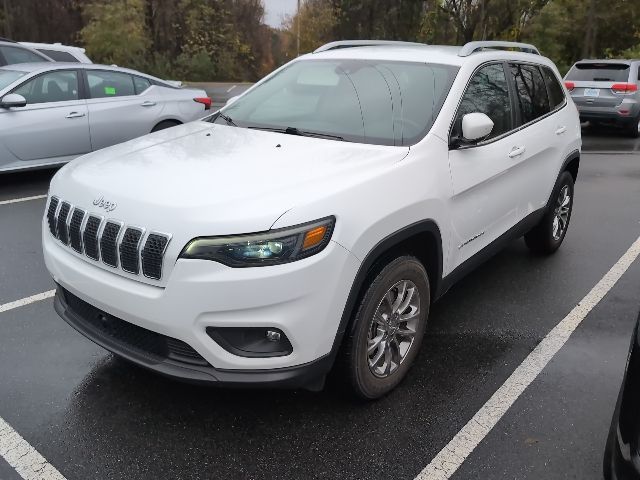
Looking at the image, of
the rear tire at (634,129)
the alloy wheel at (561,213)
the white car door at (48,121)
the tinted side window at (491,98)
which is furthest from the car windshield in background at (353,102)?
the rear tire at (634,129)

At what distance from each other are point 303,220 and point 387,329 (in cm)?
87

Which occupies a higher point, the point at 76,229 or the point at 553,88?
the point at 553,88

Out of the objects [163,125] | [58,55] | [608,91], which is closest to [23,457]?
[163,125]

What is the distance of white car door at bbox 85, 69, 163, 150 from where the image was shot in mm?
7688

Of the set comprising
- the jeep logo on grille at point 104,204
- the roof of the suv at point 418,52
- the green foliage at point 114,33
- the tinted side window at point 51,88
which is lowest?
the jeep logo on grille at point 104,204

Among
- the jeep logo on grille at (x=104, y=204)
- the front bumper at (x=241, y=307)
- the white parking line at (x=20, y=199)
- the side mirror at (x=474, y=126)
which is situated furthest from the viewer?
the white parking line at (x=20, y=199)

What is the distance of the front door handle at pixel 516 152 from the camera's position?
12.7 ft

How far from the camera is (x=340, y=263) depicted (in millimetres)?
2488

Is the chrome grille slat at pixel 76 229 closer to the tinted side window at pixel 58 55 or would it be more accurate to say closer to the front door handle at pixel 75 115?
the front door handle at pixel 75 115

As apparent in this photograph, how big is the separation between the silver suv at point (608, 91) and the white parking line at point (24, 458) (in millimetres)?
11853

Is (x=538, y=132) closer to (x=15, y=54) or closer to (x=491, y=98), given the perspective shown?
(x=491, y=98)

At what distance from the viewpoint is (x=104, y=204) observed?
265 cm

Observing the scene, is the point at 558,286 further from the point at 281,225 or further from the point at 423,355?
the point at 281,225

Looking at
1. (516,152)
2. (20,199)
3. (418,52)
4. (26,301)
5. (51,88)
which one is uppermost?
(418,52)
